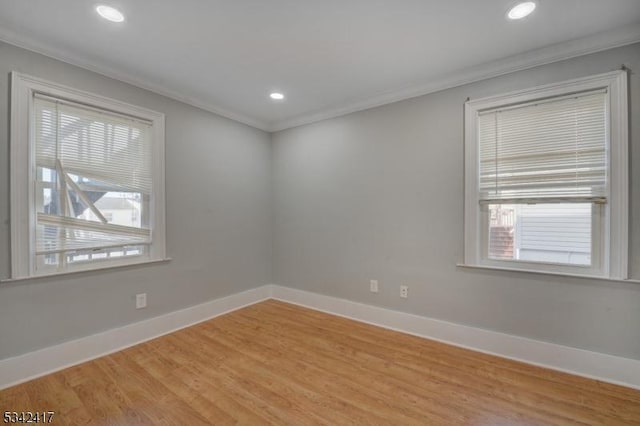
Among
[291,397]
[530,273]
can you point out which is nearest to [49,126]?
[291,397]

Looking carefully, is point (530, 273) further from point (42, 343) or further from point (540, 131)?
point (42, 343)

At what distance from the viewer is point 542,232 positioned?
7.68 ft

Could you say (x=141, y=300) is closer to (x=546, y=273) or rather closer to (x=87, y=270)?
(x=87, y=270)

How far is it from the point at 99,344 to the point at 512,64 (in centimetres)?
429

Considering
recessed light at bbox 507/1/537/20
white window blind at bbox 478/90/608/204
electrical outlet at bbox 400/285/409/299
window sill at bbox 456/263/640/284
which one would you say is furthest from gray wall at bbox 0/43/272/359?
recessed light at bbox 507/1/537/20

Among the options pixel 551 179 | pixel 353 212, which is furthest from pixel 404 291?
pixel 551 179

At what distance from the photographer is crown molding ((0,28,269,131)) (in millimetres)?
2029

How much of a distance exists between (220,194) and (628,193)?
3747 mm

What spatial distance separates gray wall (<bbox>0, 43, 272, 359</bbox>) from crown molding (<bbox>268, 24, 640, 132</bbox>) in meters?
1.56

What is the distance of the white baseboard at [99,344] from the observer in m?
2.04

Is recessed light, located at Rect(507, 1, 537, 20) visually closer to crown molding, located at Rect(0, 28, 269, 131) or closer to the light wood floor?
the light wood floor

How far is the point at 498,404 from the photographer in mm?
1844

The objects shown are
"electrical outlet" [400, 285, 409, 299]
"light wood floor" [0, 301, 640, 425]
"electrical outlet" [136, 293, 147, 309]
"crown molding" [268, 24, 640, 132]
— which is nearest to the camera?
"light wood floor" [0, 301, 640, 425]

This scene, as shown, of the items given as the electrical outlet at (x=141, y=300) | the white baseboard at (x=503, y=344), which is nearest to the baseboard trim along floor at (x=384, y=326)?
the white baseboard at (x=503, y=344)
